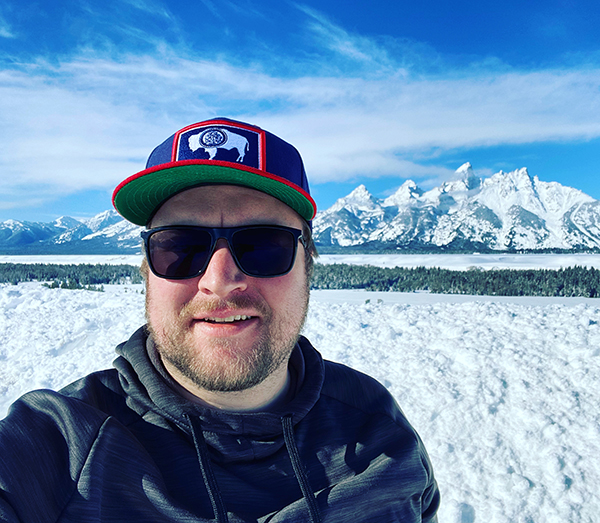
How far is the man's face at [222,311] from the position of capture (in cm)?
148

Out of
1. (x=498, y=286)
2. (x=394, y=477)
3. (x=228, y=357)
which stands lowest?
(x=498, y=286)

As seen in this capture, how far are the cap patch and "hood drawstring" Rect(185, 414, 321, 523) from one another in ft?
3.52

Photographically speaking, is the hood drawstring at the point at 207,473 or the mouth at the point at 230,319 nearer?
the hood drawstring at the point at 207,473

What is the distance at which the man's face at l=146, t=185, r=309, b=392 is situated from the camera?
1.48m

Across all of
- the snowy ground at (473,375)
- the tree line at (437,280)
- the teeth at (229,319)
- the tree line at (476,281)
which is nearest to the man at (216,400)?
the teeth at (229,319)

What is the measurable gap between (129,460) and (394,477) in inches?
43.1

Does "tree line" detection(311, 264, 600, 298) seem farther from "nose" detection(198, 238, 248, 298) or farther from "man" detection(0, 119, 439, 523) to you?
"nose" detection(198, 238, 248, 298)

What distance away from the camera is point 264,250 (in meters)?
1.62

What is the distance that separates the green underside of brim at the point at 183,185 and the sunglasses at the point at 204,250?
0.17 meters

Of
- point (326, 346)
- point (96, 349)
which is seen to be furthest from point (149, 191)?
point (96, 349)

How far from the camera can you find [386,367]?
7578mm

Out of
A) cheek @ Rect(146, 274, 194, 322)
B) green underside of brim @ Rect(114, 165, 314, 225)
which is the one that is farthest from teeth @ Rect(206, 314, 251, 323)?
green underside of brim @ Rect(114, 165, 314, 225)

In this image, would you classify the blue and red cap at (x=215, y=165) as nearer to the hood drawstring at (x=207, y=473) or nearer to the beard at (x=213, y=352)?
the beard at (x=213, y=352)

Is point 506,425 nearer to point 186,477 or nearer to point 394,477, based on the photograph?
point 394,477
